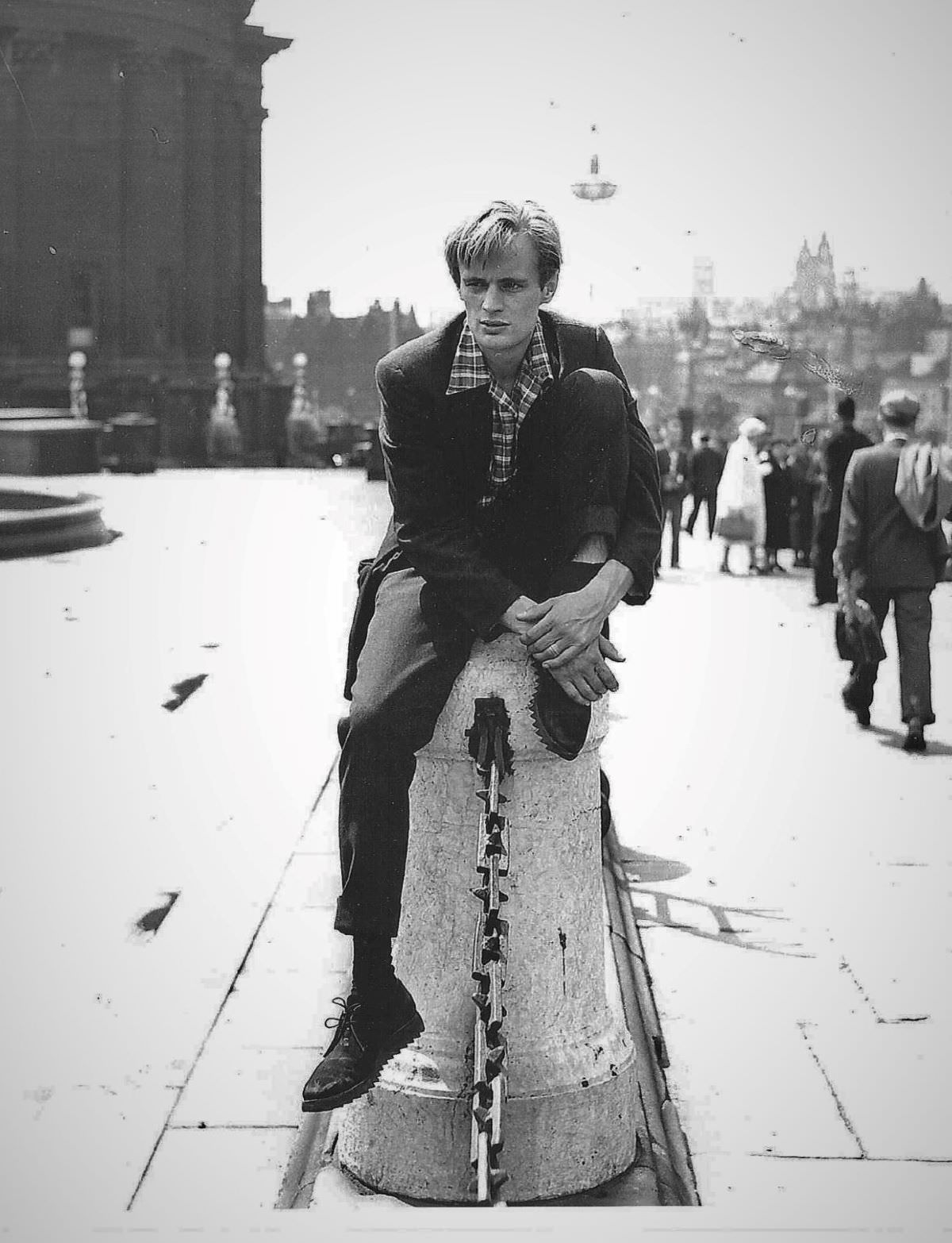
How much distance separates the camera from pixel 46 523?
18.5 meters

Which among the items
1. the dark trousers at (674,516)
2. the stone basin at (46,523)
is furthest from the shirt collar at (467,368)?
the stone basin at (46,523)

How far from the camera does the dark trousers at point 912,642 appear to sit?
26.8 feet

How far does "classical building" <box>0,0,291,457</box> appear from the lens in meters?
38.0

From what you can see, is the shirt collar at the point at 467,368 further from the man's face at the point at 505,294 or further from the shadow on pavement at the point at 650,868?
the shadow on pavement at the point at 650,868

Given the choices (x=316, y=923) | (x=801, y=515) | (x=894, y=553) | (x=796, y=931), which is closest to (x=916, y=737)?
(x=894, y=553)

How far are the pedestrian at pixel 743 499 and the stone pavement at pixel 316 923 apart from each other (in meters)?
5.31

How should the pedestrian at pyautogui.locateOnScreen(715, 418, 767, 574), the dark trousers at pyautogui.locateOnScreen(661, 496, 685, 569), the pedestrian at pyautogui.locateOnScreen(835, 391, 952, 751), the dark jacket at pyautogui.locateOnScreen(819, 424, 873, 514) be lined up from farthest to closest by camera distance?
the dark trousers at pyautogui.locateOnScreen(661, 496, 685, 569) → the pedestrian at pyautogui.locateOnScreen(715, 418, 767, 574) → the dark jacket at pyautogui.locateOnScreen(819, 424, 873, 514) → the pedestrian at pyautogui.locateOnScreen(835, 391, 952, 751)

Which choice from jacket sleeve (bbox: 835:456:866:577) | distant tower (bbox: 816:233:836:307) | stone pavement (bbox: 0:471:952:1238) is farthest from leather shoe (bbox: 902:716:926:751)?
distant tower (bbox: 816:233:836:307)

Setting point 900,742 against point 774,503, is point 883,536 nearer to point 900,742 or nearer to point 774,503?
point 900,742

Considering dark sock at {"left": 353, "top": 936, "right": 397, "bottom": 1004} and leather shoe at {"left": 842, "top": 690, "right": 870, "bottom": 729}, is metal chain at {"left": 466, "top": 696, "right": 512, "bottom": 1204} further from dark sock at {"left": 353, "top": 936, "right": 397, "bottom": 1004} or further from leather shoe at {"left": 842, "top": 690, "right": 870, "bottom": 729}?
leather shoe at {"left": 842, "top": 690, "right": 870, "bottom": 729}

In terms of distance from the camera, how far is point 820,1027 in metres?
4.38

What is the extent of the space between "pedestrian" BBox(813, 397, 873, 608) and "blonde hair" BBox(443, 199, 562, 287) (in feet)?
28.6

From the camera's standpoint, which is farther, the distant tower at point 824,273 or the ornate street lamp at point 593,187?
the distant tower at point 824,273

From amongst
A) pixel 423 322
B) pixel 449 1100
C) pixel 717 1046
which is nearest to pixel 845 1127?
pixel 717 1046
